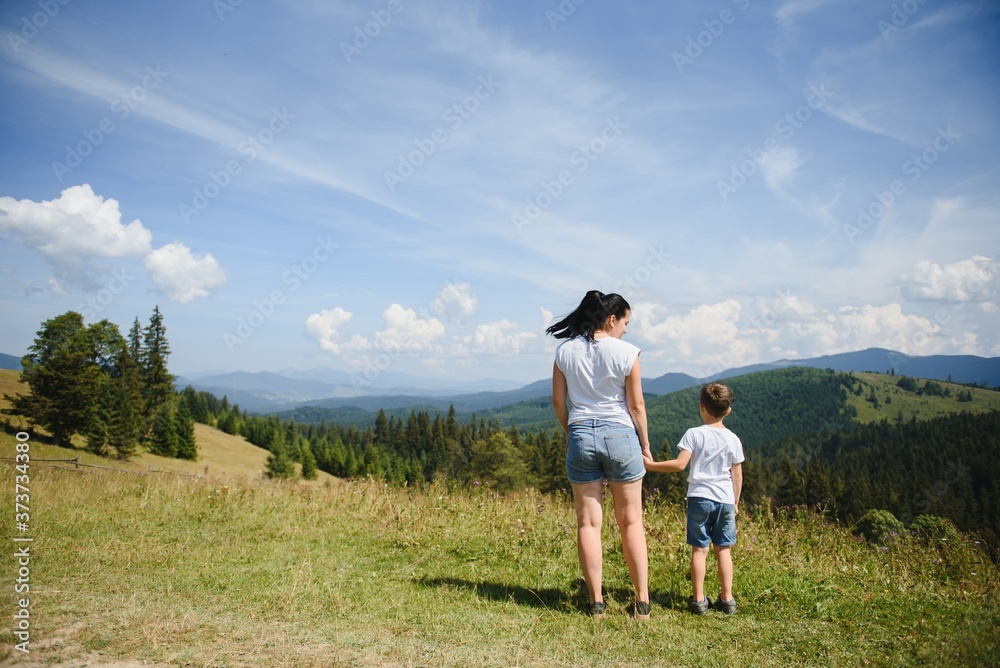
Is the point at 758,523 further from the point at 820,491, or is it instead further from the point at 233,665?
the point at 820,491

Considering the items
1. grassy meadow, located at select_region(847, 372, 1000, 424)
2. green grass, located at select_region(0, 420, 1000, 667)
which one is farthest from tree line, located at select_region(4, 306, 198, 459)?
grassy meadow, located at select_region(847, 372, 1000, 424)

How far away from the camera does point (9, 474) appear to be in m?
9.21

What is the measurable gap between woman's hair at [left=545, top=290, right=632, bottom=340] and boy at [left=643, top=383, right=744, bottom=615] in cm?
104

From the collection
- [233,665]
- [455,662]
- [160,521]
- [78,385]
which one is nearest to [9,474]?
[160,521]

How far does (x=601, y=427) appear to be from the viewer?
4242 millimetres

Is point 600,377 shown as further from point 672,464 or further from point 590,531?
point 590,531

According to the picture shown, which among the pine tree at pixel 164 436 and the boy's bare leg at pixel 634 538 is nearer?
the boy's bare leg at pixel 634 538

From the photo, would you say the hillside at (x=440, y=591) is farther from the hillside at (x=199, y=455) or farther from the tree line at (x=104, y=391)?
the tree line at (x=104, y=391)

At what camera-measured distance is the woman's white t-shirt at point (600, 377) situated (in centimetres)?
427

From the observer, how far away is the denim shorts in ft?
13.8

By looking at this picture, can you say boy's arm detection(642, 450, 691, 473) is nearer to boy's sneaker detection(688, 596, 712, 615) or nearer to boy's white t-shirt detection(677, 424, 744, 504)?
boy's white t-shirt detection(677, 424, 744, 504)

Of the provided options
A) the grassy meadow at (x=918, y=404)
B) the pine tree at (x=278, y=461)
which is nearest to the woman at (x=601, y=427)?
the pine tree at (x=278, y=461)

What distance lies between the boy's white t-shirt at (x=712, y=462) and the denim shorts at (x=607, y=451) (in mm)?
573

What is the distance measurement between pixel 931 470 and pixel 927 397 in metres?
116
